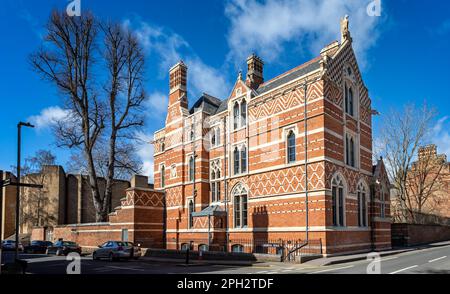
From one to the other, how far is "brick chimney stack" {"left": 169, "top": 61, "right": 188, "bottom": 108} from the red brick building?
750mm

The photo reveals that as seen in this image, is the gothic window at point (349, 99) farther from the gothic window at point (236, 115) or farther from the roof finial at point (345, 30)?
the gothic window at point (236, 115)

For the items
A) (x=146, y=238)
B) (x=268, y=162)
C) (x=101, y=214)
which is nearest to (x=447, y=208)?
(x=268, y=162)

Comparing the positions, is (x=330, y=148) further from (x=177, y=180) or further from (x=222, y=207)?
(x=177, y=180)

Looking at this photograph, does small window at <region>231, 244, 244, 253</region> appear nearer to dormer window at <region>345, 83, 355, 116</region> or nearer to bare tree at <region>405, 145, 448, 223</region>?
dormer window at <region>345, 83, 355, 116</region>

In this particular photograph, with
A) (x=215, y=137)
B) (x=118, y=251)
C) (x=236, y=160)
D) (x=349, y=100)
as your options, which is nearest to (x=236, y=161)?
(x=236, y=160)

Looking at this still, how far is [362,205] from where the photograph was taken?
2845 centimetres

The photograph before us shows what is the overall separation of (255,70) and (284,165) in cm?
1182

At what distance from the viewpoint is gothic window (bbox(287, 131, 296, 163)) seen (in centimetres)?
2650

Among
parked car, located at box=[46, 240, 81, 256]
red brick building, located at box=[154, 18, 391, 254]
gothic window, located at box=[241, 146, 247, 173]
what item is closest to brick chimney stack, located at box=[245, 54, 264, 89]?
red brick building, located at box=[154, 18, 391, 254]

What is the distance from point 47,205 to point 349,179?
41434 mm

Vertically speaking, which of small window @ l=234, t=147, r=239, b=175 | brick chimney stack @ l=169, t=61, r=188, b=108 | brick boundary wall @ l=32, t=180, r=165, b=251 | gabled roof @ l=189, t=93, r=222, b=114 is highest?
brick chimney stack @ l=169, t=61, r=188, b=108

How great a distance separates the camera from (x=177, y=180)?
35.2 meters

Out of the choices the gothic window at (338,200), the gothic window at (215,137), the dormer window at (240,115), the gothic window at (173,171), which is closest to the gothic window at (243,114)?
the dormer window at (240,115)

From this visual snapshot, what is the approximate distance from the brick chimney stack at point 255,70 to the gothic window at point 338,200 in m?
12.3
